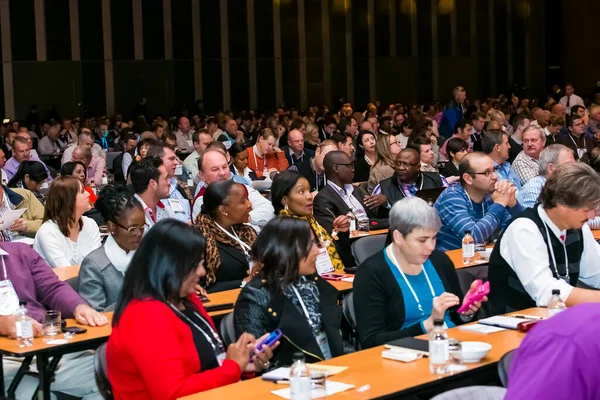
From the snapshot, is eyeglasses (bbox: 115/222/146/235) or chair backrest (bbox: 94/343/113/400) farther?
eyeglasses (bbox: 115/222/146/235)

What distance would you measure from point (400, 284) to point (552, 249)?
0.83 m

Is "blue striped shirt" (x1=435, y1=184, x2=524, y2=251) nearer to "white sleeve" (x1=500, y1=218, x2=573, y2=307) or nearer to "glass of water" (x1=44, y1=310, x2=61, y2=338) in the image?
"white sleeve" (x1=500, y1=218, x2=573, y2=307)

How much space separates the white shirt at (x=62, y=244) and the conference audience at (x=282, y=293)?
2.68 meters

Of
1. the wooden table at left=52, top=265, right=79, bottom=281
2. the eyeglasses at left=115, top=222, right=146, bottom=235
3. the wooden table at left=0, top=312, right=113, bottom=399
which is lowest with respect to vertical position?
the wooden table at left=0, top=312, right=113, bottom=399

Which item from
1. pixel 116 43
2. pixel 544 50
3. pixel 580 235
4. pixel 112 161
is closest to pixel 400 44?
pixel 544 50

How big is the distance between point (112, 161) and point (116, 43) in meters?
8.07

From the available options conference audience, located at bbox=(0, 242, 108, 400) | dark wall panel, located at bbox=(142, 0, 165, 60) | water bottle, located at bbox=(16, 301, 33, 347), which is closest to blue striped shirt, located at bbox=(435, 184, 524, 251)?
conference audience, located at bbox=(0, 242, 108, 400)

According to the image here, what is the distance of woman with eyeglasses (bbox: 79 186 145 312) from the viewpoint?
5.73m

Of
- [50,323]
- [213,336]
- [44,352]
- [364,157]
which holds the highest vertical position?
[364,157]

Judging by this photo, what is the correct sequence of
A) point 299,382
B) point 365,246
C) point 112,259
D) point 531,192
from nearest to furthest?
point 299,382 → point 112,259 → point 365,246 → point 531,192

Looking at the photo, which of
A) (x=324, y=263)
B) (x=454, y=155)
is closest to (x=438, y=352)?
(x=324, y=263)

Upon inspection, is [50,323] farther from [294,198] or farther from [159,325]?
[294,198]

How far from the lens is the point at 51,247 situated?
6.93 m

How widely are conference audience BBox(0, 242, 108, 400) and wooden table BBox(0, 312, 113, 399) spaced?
10cm
